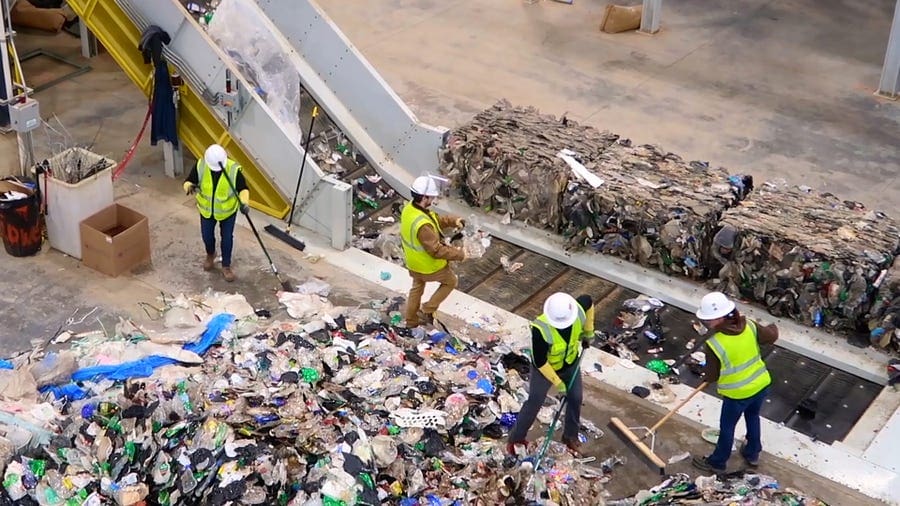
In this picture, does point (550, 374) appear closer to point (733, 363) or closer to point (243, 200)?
point (733, 363)

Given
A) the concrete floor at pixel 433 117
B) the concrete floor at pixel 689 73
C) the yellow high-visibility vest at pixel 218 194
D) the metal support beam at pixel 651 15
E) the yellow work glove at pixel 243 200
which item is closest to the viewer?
the concrete floor at pixel 433 117

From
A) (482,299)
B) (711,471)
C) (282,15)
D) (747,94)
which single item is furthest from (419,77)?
(711,471)

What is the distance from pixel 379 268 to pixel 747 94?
6521mm

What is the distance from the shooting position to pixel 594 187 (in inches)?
421

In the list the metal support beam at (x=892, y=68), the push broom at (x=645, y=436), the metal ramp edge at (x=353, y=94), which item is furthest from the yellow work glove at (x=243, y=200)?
the metal support beam at (x=892, y=68)

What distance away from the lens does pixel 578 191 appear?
35.2ft

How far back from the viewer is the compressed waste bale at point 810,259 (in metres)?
9.70

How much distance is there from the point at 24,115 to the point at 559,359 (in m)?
5.55

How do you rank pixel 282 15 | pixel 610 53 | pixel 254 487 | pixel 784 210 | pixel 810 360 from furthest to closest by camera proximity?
pixel 610 53
pixel 282 15
pixel 784 210
pixel 810 360
pixel 254 487

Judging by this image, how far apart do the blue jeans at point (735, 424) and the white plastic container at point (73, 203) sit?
5.64 m

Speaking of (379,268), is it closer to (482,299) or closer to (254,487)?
(482,299)

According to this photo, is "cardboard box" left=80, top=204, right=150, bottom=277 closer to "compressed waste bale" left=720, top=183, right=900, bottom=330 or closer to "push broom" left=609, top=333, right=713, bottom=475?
"push broom" left=609, top=333, right=713, bottom=475

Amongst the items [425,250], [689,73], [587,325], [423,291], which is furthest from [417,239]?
[689,73]

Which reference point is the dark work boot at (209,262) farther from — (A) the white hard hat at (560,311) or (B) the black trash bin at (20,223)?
(A) the white hard hat at (560,311)
